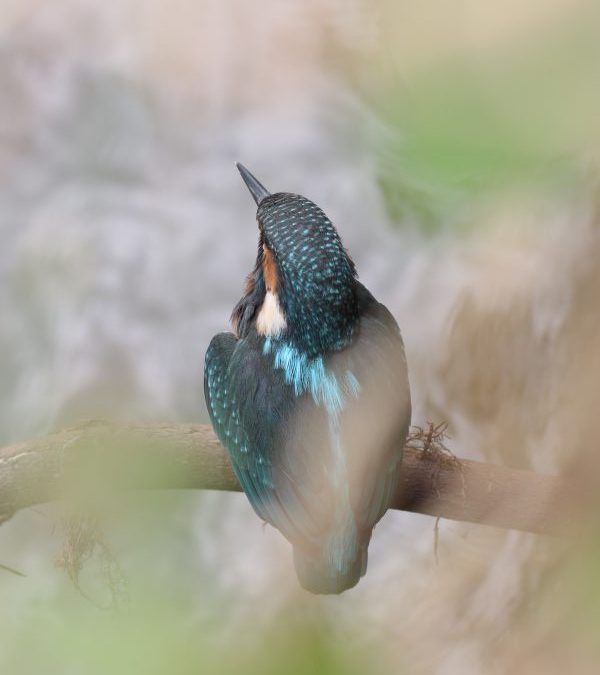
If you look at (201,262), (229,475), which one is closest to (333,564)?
(229,475)

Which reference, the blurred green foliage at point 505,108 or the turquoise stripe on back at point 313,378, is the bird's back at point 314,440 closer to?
the turquoise stripe on back at point 313,378

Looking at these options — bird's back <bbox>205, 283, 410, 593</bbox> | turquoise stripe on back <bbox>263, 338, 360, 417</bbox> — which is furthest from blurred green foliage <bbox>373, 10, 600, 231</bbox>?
turquoise stripe on back <bbox>263, 338, 360, 417</bbox>

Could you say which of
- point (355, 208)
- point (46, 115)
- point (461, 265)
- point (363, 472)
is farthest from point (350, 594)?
point (46, 115)

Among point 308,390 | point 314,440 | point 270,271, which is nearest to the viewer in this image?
point 314,440

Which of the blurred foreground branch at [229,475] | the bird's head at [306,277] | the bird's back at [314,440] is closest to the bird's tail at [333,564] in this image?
the bird's back at [314,440]

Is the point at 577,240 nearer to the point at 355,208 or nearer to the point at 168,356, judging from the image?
the point at 355,208

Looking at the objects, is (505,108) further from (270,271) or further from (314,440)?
(270,271)

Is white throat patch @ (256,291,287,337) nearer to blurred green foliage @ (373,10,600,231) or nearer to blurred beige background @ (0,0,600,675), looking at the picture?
blurred beige background @ (0,0,600,675)
